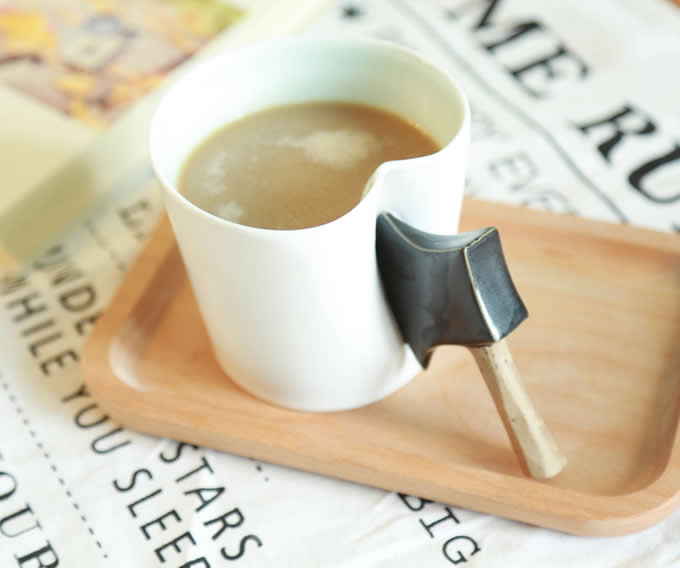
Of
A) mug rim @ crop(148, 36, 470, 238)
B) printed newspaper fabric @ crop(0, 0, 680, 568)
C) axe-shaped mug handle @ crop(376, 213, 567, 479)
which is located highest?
mug rim @ crop(148, 36, 470, 238)

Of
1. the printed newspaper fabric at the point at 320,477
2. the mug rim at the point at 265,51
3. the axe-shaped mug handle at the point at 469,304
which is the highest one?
the mug rim at the point at 265,51

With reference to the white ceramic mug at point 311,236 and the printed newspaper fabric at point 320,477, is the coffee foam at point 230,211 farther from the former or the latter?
the printed newspaper fabric at point 320,477

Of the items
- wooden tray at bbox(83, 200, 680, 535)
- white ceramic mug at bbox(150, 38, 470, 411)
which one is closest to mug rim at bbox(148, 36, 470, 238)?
white ceramic mug at bbox(150, 38, 470, 411)

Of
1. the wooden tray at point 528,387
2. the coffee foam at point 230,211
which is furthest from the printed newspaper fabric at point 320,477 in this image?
the coffee foam at point 230,211

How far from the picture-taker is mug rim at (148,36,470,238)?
1.20ft

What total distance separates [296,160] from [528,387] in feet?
0.59

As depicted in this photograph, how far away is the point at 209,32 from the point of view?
688 mm

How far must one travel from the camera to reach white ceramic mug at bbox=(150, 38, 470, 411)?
377 mm

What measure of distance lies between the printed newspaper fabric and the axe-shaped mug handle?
48mm

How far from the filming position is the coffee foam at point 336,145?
440 millimetres

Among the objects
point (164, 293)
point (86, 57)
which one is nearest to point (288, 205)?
point (164, 293)

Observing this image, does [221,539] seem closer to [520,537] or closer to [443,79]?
[520,537]

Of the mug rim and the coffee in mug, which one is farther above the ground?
the mug rim

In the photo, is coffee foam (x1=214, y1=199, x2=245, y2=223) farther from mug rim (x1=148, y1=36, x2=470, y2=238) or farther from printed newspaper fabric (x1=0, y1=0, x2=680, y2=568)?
printed newspaper fabric (x1=0, y1=0, x2=680, y2=568)
